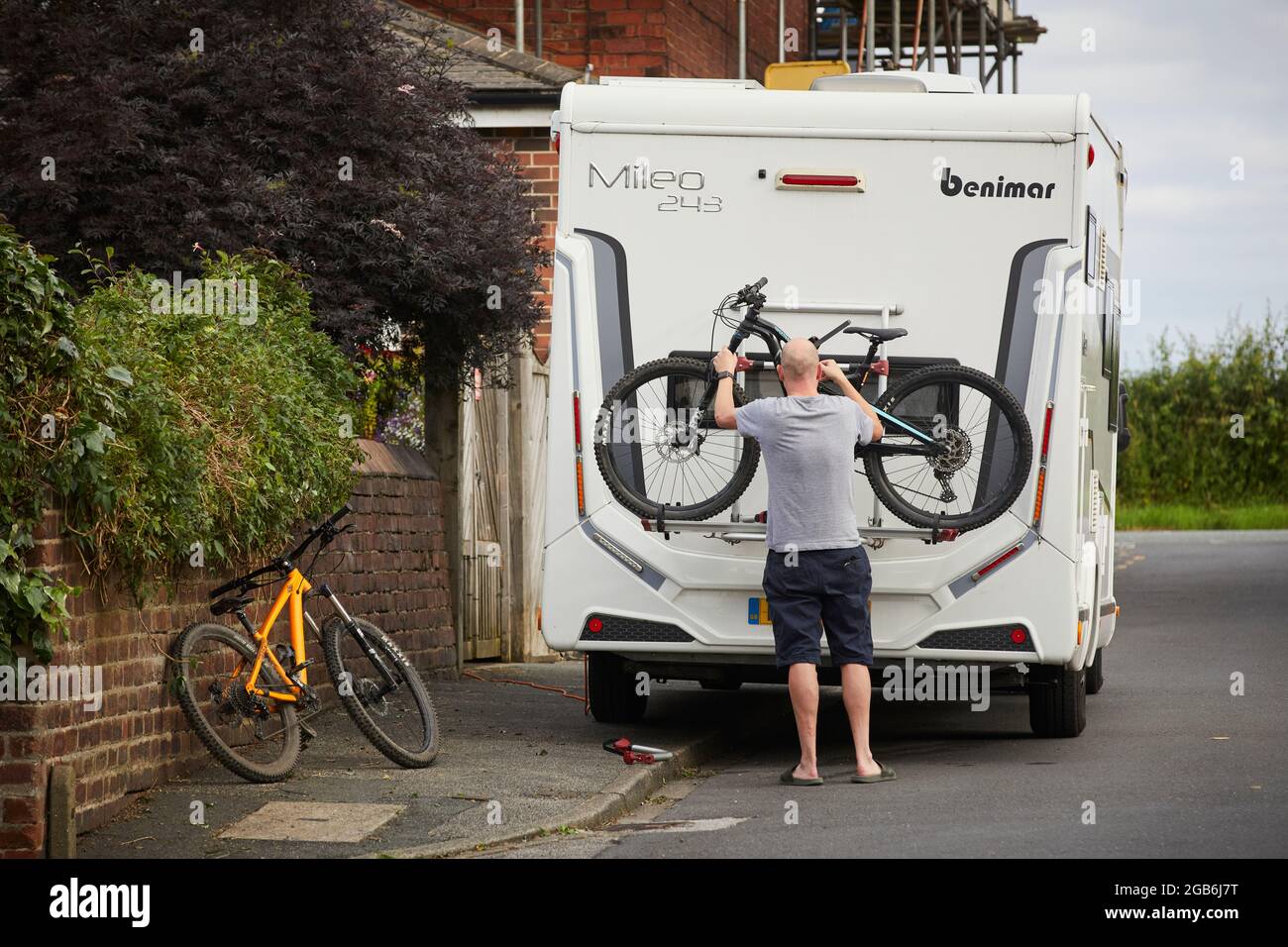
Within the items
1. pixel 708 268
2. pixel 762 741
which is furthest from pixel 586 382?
pixel 762 741

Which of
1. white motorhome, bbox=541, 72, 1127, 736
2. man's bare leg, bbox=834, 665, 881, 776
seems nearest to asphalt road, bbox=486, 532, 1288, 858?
man's bare leg, bbox=834, 665, 881, 776

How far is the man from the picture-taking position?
887 cm

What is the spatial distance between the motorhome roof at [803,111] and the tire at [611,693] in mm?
2944

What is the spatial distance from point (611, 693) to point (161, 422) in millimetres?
3668

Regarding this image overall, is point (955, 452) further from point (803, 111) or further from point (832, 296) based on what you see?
point (803, 111)

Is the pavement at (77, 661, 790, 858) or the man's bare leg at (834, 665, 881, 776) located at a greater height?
the man's bare leg at (834, 665, 881, 776)

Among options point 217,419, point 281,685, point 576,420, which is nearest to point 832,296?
point 576,420

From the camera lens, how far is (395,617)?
12.5 metres

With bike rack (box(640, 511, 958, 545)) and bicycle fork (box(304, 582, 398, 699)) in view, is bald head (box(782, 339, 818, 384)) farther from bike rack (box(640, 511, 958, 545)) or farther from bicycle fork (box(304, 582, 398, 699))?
bicycle fork (box(304, 582, 398, 699))

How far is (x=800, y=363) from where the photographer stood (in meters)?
8.91

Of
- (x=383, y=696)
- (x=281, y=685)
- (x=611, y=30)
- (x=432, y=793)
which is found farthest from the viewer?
(x=611, y=30)

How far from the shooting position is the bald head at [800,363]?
8914mm

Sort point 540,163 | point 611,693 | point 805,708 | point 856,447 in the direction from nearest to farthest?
point 805,708, point 856,447, point 611,693, point 540,163

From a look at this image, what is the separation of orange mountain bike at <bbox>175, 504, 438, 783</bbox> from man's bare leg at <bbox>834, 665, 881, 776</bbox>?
78.3 inches
